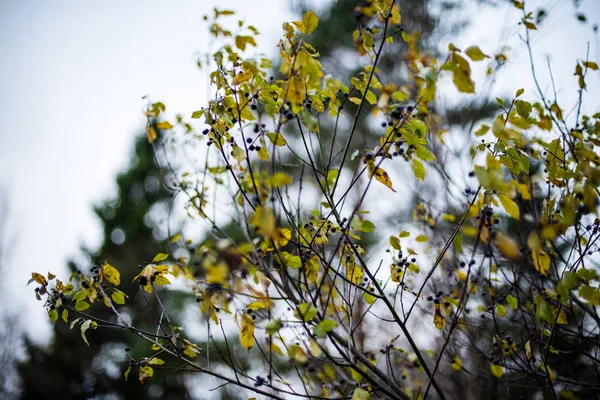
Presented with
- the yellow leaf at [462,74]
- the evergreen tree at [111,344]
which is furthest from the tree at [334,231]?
the evergreen tree at [111,344]

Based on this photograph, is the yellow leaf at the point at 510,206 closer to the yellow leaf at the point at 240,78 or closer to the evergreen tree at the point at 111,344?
the yellow leaf at the point at 240,78

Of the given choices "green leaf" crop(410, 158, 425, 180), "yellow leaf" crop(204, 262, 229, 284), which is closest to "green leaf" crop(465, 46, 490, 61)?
"green leaf" crop(410, 158, 425, 180)

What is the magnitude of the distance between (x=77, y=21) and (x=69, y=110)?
32.1 metres

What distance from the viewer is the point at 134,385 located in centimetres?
774

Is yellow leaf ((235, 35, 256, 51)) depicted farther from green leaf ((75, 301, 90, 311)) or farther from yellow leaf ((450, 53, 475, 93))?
green leaf ((75, 301, 90, 311))

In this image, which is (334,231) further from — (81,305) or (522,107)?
(81,305)

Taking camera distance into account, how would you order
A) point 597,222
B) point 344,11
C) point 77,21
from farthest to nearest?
point 77,21 → point 344,11 → point 597,222

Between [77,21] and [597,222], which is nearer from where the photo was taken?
[597,222]

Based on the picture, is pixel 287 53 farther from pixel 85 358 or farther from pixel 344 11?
pixel 85 358

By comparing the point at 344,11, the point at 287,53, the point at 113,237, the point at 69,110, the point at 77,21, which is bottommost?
the point at 287,53

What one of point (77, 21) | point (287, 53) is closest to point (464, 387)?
point (287, 53)

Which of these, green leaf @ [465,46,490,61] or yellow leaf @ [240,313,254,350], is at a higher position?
green leaf @ [465,46,490,61]

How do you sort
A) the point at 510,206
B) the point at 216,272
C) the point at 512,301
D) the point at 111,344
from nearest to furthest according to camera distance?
1. the point at 216,272
2. the point at 510,206
3. the point at 512,301
4. the point at 111,344

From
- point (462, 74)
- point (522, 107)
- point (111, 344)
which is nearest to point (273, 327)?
point (462, 74)
